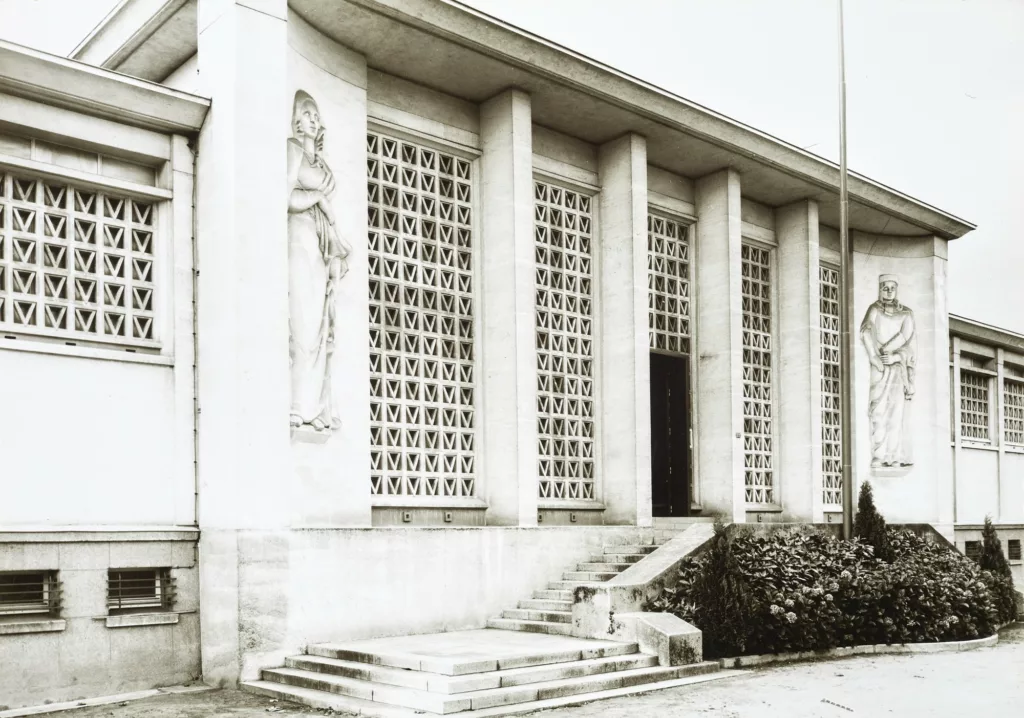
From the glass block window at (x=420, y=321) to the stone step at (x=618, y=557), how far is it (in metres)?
2.05

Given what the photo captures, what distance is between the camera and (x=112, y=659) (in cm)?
1063

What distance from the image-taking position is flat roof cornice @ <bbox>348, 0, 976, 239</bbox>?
43.9 ft

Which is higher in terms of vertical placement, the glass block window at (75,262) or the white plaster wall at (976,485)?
the glass block window at (75,262)

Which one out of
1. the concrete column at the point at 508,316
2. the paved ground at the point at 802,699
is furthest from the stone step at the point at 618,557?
the paved ground at the point at 802,699

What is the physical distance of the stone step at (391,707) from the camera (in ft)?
30.4

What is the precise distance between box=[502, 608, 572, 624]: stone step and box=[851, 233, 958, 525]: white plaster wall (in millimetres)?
10773

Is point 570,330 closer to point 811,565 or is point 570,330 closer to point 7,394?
point 811,565

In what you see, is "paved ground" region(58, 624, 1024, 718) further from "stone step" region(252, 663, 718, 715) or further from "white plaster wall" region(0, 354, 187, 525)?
"white plaster wall" region(0, 354, 187, 525)

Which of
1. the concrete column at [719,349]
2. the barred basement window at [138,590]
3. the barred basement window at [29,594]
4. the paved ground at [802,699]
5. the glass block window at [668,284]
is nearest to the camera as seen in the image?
the paved ground at [802,699]

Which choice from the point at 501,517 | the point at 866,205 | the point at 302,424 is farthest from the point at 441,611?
the point at 866,205

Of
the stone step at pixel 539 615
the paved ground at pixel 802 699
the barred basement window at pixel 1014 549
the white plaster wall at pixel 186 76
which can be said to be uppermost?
the white plaster wall at pixel 186 76

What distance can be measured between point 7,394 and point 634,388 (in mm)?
9011

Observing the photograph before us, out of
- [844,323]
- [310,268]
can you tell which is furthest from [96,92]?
[844,323]

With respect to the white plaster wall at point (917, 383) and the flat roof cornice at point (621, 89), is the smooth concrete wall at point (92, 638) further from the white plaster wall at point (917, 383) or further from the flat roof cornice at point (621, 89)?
the white plaster wall at point (917, 383)
